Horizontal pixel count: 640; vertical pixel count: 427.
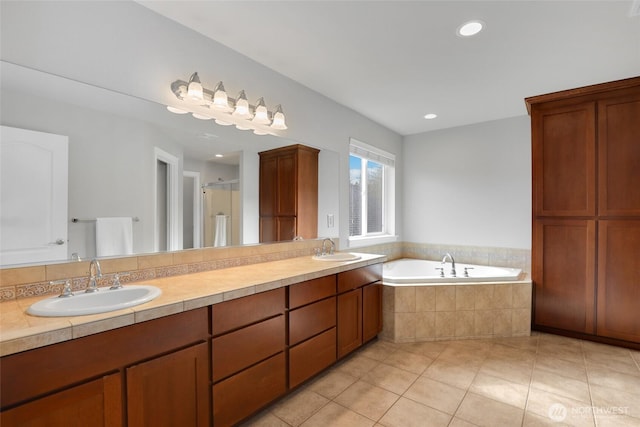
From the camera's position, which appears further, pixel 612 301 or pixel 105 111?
pixel 612 301

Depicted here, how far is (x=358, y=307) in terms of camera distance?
257cm

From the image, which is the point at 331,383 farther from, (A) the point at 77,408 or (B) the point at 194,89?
(B) the point at 194,89

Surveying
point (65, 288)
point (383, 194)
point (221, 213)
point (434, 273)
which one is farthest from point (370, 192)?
point (65, 288)

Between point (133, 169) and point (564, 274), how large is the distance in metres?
3.81

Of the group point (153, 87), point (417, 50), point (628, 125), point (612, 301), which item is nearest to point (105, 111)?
point (153, 87)

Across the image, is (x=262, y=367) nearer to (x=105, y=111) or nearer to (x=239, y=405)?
(x=239, y=405)

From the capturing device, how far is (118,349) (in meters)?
1.19

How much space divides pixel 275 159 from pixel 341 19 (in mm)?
1164

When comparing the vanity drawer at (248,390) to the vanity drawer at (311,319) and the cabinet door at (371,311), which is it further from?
the cabinet door at (371,311)

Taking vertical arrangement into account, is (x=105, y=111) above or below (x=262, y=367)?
above

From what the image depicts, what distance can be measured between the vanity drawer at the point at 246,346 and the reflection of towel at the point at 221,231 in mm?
730

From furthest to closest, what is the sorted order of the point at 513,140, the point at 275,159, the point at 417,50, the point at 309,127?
the point at 513,140
the point at 309,127
the point at 275,159
the point at 417,50

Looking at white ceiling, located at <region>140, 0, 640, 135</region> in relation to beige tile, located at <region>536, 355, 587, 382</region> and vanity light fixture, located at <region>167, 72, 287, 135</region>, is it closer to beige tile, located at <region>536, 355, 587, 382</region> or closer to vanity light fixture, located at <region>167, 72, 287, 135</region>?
vanity light fixture, located at <region>167, 72, 287, 135</region>

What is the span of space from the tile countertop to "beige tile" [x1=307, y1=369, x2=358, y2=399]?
800 millimetres
